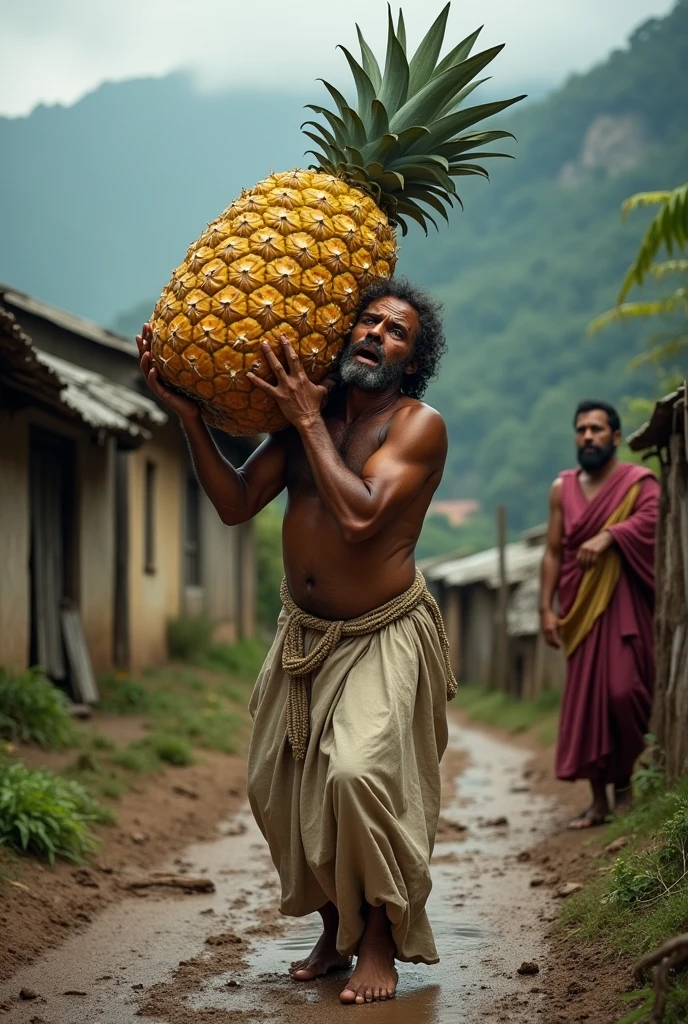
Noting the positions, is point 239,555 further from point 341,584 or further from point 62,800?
point 341,584

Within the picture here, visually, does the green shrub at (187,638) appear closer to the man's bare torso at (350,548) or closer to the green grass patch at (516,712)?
the green grass patch at (516,712)

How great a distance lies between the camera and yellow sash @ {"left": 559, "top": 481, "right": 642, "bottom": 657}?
273 inches

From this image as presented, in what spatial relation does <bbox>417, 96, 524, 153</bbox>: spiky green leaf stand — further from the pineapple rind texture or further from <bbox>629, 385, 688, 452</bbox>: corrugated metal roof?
<bbox>629, 385, 688, 452</bbox>: corrugated metal roof

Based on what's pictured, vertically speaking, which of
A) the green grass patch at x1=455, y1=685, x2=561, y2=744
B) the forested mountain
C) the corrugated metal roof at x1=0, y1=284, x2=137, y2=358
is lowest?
the green grass patch at x1=455, y1=685, x2=561, y2=744

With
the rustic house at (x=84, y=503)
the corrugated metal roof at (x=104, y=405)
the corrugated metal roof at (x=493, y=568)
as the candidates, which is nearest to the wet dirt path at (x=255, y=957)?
the rustic house at (x=84, y=503)

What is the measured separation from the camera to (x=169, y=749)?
30.8ft

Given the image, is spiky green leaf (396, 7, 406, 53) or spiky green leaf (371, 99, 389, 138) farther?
spiky green leaf (396, 7, 406, 53)

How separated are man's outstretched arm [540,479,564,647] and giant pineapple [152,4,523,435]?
311 cm

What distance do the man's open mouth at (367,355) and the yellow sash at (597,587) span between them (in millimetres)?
3132

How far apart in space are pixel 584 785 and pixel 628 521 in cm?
267

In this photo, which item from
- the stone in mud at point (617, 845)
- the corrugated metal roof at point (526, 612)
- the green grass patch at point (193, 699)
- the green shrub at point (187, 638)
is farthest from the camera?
the corrugated metal roof at point (526, 612)

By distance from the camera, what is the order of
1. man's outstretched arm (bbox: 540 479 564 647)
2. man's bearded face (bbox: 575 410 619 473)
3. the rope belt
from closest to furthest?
the rope belt < man's bearded face (bbox: 575 410 619 473) < man's outstretched arm (bbox: 540 479 564 647)

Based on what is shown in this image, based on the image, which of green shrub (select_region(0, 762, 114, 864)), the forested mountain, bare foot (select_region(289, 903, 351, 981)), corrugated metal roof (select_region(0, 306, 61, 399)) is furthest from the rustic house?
the forested mountain

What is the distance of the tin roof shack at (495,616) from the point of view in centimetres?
1730
